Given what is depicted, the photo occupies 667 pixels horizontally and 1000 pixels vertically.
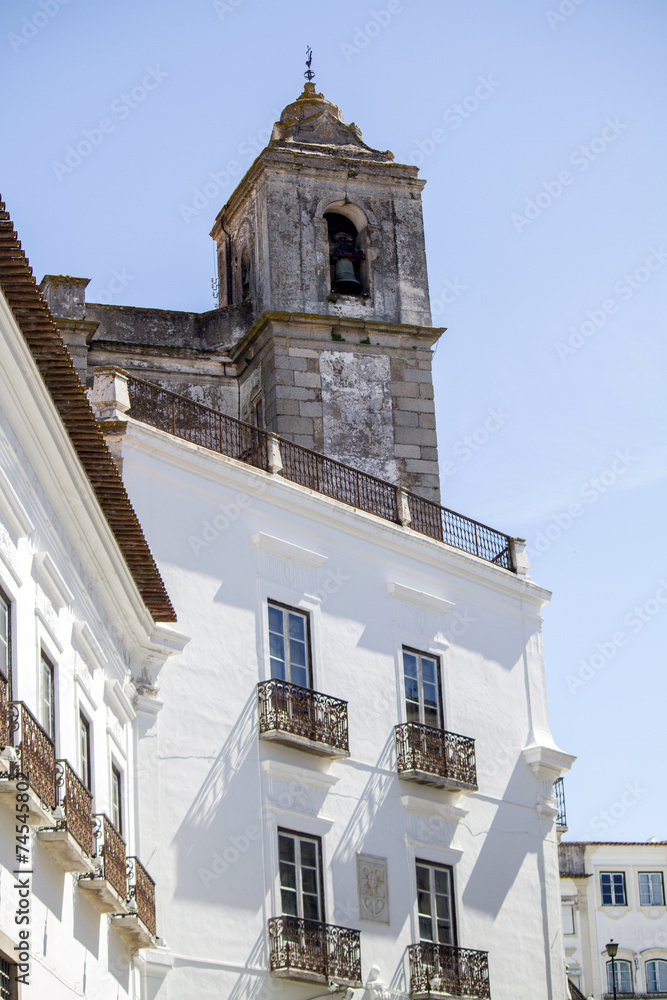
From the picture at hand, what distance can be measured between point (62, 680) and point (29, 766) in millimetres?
2037

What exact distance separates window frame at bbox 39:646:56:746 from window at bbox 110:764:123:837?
246cm

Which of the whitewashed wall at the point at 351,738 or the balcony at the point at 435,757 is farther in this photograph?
the balcony at the point at 435,757

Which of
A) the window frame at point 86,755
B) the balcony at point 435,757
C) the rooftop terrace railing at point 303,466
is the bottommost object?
the window frame at point 86,755

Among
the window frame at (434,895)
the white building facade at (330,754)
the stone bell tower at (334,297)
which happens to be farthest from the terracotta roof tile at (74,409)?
the stone bell tower at (334,297)

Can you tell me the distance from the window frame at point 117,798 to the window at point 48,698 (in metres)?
2.30

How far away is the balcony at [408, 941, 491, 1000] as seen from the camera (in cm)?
1827

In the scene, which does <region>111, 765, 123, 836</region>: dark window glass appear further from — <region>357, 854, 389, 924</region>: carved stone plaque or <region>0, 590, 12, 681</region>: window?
<region>357, 854, 389, 924</region>: carved stone plaque

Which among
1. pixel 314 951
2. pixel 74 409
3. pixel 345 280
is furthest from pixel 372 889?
pixel 345 280

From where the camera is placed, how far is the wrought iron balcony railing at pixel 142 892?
14289mm

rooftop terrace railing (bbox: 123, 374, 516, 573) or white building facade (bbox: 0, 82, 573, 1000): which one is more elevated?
rooftop terrace railing (bbox: 123, 374, 516, 573)

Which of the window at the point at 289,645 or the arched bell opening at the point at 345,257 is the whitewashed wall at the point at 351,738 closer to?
the window at the point at 289,645

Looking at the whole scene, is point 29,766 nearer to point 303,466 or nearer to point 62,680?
point 62,680

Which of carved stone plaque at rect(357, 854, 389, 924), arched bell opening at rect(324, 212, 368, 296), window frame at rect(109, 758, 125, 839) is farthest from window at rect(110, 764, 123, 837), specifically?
arched bell opening at rect(324, 212, 368, 296)

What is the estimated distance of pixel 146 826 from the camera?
16031 mm
